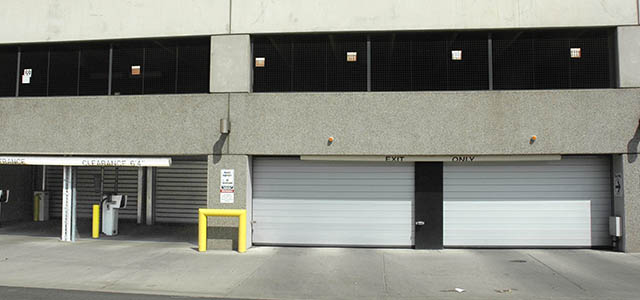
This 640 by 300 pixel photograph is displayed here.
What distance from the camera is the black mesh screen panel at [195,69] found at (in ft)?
38.3

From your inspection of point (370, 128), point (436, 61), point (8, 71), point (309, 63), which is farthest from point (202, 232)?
point (8, 71)

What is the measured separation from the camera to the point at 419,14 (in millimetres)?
10797

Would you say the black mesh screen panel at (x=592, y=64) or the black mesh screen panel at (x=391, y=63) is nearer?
the black mesh screen panel at (x=592, y=64)

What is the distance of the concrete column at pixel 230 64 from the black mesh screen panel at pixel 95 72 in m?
3.13

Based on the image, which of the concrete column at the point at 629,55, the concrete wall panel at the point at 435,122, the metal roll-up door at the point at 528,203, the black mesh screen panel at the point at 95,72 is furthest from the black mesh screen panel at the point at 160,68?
the concrete column at the point at 629,55

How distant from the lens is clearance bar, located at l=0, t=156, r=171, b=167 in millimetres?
10969

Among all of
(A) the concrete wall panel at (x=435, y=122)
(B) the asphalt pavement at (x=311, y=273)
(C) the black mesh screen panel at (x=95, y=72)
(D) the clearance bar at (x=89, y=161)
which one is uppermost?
(C) the black mesh screen panel at (x=95, y=72)

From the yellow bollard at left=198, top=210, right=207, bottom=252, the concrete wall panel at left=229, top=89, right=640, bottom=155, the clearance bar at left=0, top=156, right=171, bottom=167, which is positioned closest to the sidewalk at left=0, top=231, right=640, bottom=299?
the yellow bollard at left=198, top=210, right=207, bottom=252

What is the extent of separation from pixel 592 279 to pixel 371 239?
15.5ft

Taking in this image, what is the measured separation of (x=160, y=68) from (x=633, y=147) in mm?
11576

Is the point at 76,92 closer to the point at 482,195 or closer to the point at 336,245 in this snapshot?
the point at 336,245

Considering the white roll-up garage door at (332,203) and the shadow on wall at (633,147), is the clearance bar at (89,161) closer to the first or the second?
the white roll-up garage door at (332,203)

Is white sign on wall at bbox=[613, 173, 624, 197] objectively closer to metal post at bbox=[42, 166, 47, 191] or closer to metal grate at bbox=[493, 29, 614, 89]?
metal grate at bbox=[493, 29, 614, 89]

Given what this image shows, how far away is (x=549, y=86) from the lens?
423 inches
